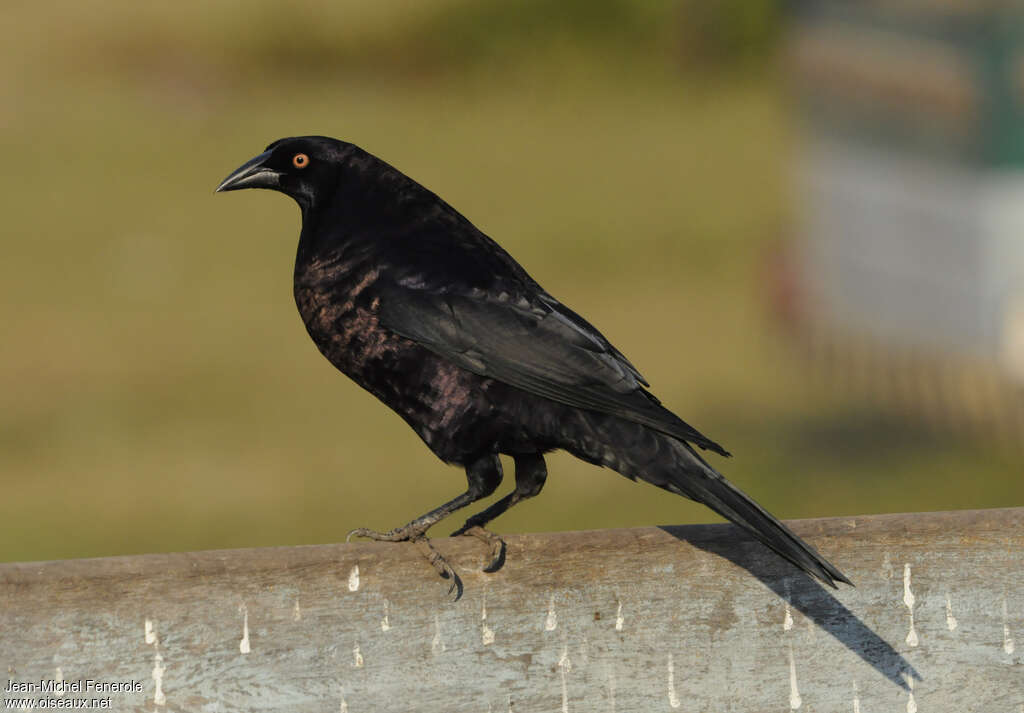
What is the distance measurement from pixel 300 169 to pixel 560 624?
5.07 ft

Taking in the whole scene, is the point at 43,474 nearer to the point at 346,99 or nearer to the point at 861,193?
the point at 861,193

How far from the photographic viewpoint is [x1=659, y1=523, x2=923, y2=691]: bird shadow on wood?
129 inches

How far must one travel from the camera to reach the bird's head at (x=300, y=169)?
4.32 m

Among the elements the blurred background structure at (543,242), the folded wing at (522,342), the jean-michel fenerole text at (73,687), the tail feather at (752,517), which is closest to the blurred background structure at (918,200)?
the blurred background structure at (543,242)

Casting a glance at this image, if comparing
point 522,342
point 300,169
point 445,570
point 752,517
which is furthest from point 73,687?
point 300,169

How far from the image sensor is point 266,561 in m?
3.16

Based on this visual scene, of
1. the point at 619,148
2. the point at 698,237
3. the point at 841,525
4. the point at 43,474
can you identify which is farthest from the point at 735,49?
the point at 841,525

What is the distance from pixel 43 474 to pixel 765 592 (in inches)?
526

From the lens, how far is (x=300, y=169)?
436 cm

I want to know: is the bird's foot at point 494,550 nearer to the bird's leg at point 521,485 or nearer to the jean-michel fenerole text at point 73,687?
the bird's leg at point 521,485

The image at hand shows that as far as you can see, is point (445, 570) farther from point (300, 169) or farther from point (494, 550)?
point (300, 169)

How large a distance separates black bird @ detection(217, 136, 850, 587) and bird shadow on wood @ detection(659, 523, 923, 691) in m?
0.32

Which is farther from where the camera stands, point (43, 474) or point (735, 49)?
point (735, 49)

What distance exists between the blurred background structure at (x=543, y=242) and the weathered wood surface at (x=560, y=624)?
27.2 feet
